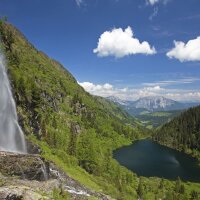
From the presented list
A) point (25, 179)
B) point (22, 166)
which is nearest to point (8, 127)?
point (22, 166)

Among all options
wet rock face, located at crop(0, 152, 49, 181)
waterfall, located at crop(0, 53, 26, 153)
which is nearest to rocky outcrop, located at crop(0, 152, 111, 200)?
wet rock face, located at crop(0, 152, 49, 181)

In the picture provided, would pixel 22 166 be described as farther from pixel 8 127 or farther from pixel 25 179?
pixel 8 127

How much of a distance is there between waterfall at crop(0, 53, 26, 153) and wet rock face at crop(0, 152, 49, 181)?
26712 mm

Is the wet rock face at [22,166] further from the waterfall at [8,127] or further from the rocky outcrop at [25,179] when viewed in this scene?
the waterfall at [8,127]

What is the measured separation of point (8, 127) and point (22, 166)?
41069 mm

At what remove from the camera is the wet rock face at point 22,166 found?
141 ft

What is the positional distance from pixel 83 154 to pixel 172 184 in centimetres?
5037

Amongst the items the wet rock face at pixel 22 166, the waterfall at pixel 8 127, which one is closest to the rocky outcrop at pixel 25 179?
the wet rock face at pixel 22 166

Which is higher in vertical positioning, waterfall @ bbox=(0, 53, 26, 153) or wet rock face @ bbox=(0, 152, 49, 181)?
waterfall @ bbox=(0, 53, 26, 153)

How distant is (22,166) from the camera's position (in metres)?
43.8

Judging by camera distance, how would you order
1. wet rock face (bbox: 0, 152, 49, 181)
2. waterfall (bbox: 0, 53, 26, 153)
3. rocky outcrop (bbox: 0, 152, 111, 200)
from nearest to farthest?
rocky outcrop (bbox: 0, 152, 111, 200)
wet rock face (bbox: 0, 152, 49, 181)
waterfall (bbox: 0, 53, 26, 153)

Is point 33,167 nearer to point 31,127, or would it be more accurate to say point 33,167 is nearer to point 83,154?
point 31,127

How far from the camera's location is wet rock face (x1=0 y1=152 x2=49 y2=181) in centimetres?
4294

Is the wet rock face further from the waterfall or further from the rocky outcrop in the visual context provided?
the waterfall
